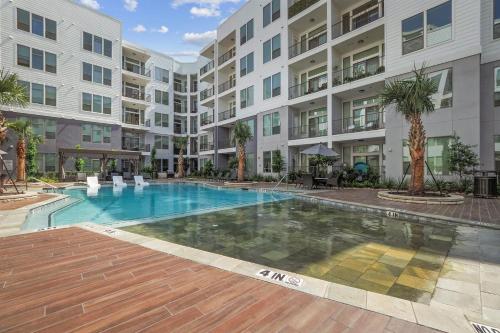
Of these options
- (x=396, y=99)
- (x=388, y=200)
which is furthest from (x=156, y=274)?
(x=396, y=99)

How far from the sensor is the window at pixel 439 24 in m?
13.7

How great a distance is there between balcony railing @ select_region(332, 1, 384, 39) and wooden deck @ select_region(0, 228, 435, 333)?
65.1 feet

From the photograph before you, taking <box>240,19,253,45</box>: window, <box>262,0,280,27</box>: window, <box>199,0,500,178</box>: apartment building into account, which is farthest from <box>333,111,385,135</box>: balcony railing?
<box>240,19,253,45</box>: window

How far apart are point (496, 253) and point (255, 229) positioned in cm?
457

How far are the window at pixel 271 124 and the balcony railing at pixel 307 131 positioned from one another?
4.59 feet

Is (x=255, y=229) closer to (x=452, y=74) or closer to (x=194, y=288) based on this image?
(x=194, y=288)

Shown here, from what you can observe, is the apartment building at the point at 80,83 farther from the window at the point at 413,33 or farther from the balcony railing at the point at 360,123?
the window at the point at 413,33

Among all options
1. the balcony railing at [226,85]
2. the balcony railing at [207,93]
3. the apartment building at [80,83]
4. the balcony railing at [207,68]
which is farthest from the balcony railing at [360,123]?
the balcony railing at [207,68]

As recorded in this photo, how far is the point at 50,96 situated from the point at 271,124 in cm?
2076

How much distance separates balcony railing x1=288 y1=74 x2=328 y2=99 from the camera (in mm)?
21219

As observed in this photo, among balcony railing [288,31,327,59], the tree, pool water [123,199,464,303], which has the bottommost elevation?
pool water [123,199,464,303]

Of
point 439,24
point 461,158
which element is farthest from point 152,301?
point 439,24

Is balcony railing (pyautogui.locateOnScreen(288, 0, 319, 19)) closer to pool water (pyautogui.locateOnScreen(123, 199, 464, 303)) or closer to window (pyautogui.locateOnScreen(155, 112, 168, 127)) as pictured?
pool water (pyautogui.locateOnScreen(123, 199, 464, 303))

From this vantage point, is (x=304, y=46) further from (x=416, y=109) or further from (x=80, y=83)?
(x=80, y=83)
